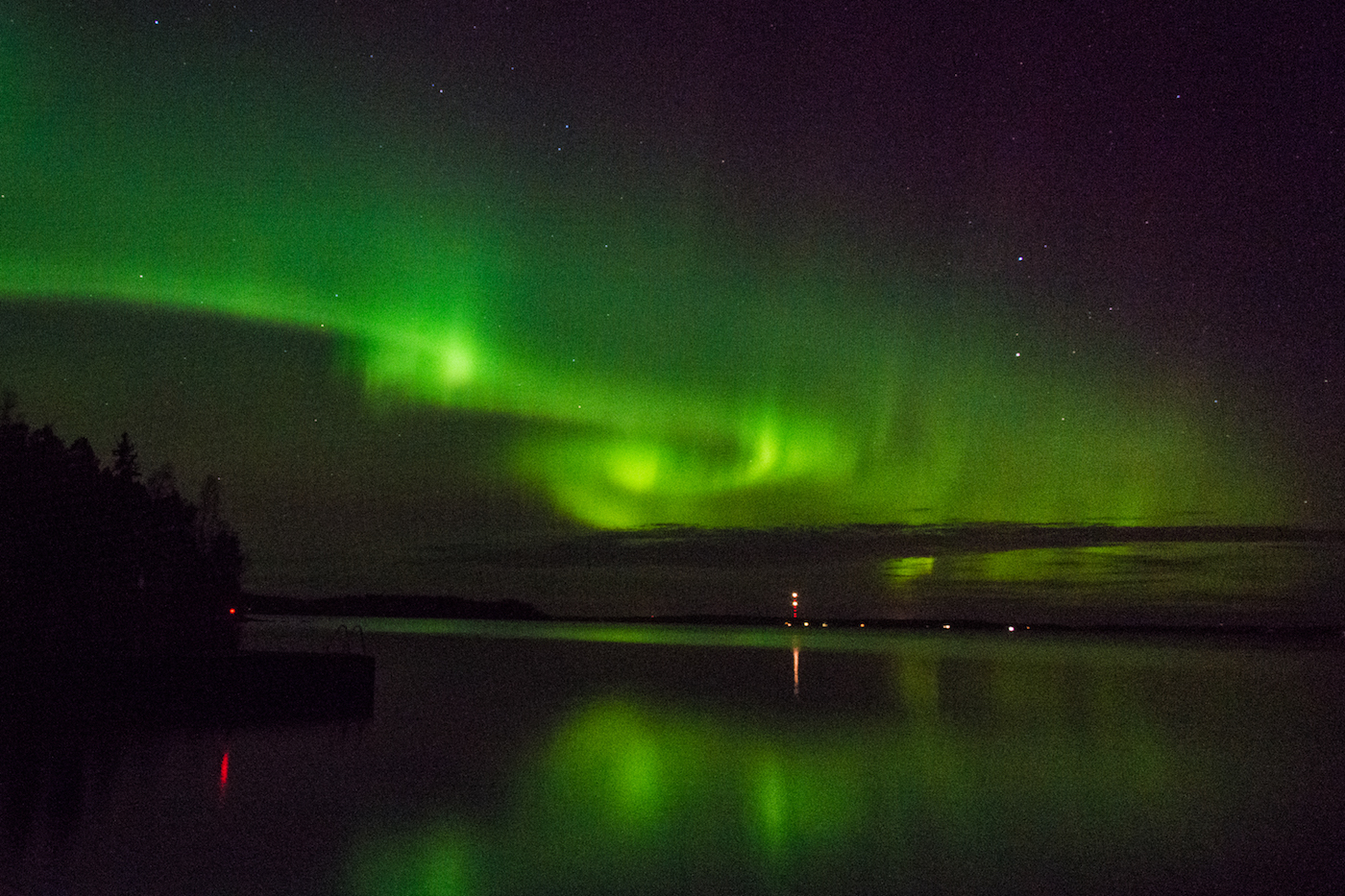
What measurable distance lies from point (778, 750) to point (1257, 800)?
1109cm

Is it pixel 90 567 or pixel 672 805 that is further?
pixel 90 567

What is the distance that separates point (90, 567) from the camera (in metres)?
35.4

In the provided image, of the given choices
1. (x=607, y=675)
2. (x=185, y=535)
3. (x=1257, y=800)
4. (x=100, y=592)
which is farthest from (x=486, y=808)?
(x=607, y=675)

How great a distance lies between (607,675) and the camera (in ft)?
238

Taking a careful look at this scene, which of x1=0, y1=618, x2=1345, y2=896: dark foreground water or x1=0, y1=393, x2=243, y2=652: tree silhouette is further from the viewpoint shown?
x1=0, y1=393, x2=243, y2=652: tree silhouette

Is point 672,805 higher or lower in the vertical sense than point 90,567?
lower

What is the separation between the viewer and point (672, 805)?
21.6 m

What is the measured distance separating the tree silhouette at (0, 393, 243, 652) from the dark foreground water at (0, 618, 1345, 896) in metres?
6.78

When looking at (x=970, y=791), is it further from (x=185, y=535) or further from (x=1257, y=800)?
(x=185, y=535)

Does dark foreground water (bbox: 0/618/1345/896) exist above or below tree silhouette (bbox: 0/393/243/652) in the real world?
below

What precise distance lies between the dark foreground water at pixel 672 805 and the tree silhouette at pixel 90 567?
6781 mm

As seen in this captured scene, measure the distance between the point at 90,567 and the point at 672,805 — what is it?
22.1 m

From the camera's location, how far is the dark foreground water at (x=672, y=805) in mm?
15156

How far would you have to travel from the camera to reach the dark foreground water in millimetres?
15156
